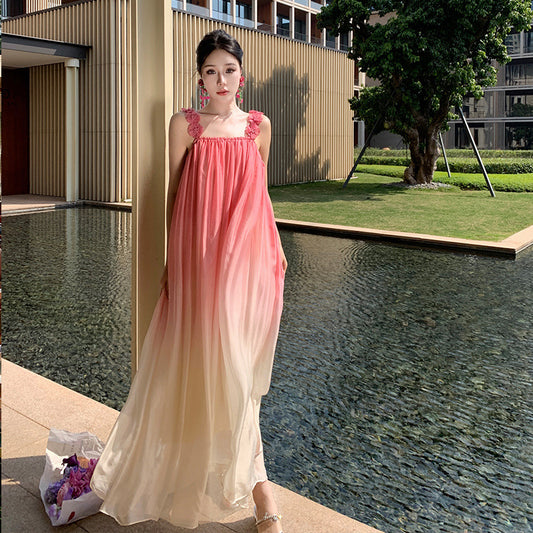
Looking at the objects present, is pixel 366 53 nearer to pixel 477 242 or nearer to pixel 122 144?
pixel 122 144

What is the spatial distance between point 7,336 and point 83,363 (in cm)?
87

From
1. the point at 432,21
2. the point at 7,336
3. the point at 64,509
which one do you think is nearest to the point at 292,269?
the point at 7,336

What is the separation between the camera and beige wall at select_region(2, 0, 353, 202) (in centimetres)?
1343

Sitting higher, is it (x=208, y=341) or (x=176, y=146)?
(x=176, y=146)

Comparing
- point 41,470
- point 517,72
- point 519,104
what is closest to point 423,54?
point 41,470

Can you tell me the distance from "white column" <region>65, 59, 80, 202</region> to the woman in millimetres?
12469

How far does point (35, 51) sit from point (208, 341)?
1215 cm

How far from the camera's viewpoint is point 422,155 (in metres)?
16.6

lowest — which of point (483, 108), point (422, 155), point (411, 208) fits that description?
point (411, 208)

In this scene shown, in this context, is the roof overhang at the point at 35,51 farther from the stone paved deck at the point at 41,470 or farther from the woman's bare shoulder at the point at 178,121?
the woman's bare shoulder at the point at 178,121

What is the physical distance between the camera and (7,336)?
4531 mm

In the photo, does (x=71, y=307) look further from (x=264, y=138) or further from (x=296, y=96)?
(x=296, y=96)

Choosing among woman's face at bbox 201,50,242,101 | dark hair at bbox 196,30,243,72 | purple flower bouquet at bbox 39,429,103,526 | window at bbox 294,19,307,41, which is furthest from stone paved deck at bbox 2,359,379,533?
window at bbox 294,19,307,41

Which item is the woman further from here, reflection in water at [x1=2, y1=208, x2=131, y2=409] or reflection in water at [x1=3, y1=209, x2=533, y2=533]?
reflection in water at [x1=2, y1=208, x2=131, y2=409]
